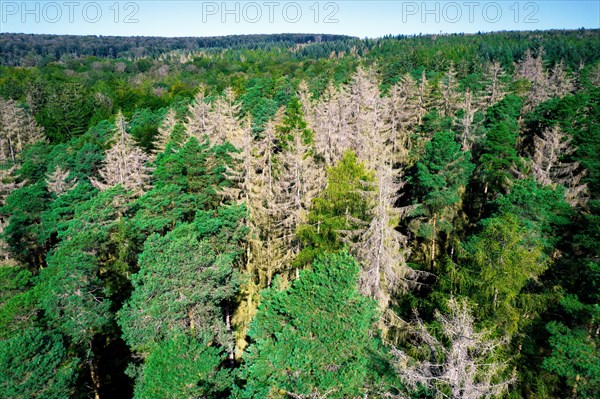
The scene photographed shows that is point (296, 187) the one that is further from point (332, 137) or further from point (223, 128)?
point (223, 128)

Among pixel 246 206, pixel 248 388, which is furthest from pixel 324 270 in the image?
pixel 246 206

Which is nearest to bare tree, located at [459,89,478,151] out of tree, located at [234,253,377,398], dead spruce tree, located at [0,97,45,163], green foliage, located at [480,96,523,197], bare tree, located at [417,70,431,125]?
green foliage, located at [480,96,523,197]

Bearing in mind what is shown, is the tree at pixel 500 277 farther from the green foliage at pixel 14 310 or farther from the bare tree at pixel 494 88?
the bare tree at pixel 494 88

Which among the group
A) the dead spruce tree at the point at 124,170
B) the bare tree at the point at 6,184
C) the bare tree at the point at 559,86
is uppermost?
the bare tree at the point at 559,86

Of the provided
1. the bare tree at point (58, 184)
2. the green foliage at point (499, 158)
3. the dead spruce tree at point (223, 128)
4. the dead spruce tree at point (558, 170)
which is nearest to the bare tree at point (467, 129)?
the green foliage at point (499, 158)

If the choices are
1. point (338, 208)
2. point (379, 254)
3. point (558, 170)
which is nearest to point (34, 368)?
point (379, 254)

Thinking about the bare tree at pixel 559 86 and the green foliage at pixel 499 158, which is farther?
the bare tree at pixel 559 86
